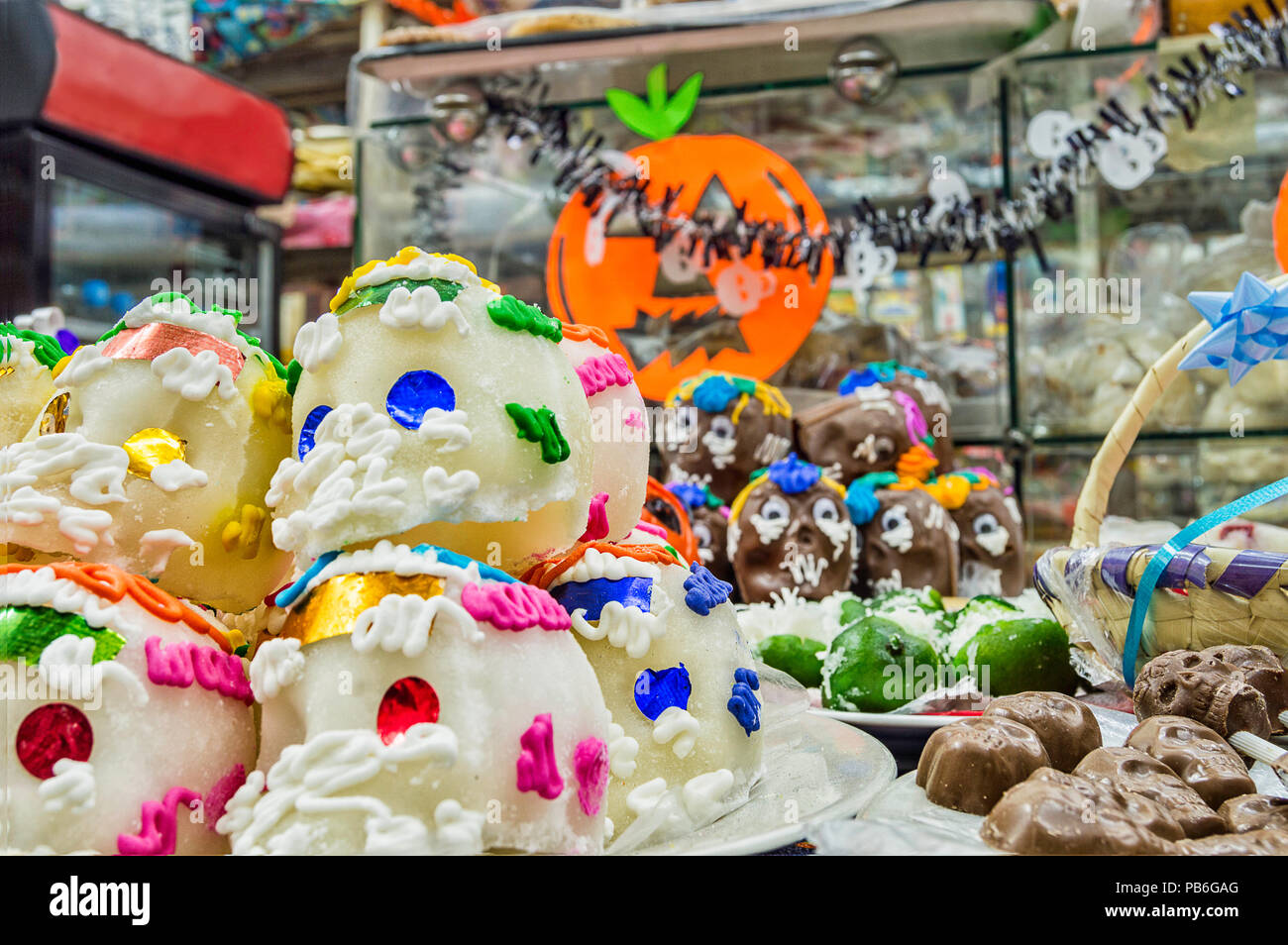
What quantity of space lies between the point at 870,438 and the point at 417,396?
5.67 feet

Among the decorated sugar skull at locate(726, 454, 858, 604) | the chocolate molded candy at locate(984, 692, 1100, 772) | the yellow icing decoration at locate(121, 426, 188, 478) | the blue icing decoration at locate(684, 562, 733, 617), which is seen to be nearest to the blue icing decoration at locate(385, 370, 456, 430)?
the yellow icing decoration at locate(121, 426, 188, 478)

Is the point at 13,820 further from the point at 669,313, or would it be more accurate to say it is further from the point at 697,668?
the point at 669,313

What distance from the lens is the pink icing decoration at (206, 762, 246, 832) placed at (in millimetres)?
801

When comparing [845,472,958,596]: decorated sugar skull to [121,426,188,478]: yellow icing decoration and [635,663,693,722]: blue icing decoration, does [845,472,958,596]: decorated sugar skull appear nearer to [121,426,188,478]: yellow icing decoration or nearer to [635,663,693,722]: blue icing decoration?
[635,663,693,722]: blue icing decoration

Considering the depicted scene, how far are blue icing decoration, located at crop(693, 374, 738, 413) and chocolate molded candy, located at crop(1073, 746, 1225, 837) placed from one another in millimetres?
1523

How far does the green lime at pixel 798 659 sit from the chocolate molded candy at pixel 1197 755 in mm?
610

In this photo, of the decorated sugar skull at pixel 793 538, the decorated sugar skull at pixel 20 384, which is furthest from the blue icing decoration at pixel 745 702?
the decorated sugar skull at pixel 793 538

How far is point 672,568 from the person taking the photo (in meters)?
1.10

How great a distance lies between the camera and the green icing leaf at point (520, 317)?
94 cm

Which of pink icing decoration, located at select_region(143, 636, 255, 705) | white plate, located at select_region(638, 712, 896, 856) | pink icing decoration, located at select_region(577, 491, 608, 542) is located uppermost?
pink icing decoration, located at select_region(577, 491, 608, 542)

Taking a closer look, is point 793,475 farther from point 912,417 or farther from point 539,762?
point 539,762

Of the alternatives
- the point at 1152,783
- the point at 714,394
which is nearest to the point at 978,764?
the point at 1152,783

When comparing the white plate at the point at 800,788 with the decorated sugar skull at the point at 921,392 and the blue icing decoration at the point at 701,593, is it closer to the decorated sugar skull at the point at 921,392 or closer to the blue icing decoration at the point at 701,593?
the blue icing decoration at the point at 701,593

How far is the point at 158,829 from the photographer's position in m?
0.76
